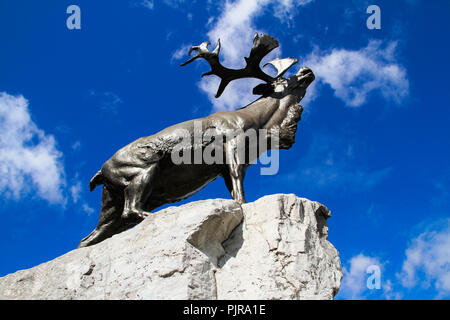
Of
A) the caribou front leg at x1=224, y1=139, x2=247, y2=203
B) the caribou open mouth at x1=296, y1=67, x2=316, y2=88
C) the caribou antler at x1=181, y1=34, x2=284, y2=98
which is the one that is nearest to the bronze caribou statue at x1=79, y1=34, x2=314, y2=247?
the caribou front leg at x1=224, y1=139, x2=247, y2=203

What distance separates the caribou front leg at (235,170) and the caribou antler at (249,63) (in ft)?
7.40

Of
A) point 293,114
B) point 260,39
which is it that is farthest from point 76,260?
point 260,39

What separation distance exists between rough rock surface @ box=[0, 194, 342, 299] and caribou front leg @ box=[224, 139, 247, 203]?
89cm

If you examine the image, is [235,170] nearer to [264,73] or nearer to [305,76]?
[264,73]

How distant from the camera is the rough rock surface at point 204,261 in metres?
4.80

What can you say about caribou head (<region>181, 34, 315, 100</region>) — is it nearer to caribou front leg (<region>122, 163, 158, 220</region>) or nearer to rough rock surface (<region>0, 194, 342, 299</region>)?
caribou front leg (<region>122, 163, 158, 220</region>)

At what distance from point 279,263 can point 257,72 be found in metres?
4.72

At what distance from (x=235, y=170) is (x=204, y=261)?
7.21 feet

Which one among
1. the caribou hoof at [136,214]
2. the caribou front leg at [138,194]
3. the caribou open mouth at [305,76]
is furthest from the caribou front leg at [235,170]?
the caribou open mouth at [305,76]

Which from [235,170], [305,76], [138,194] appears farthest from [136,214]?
[305,76]

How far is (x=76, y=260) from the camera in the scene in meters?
5.45

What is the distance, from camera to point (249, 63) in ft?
29.5

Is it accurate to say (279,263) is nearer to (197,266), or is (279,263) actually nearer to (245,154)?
(197,266)

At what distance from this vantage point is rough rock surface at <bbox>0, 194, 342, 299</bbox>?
4.80 m
